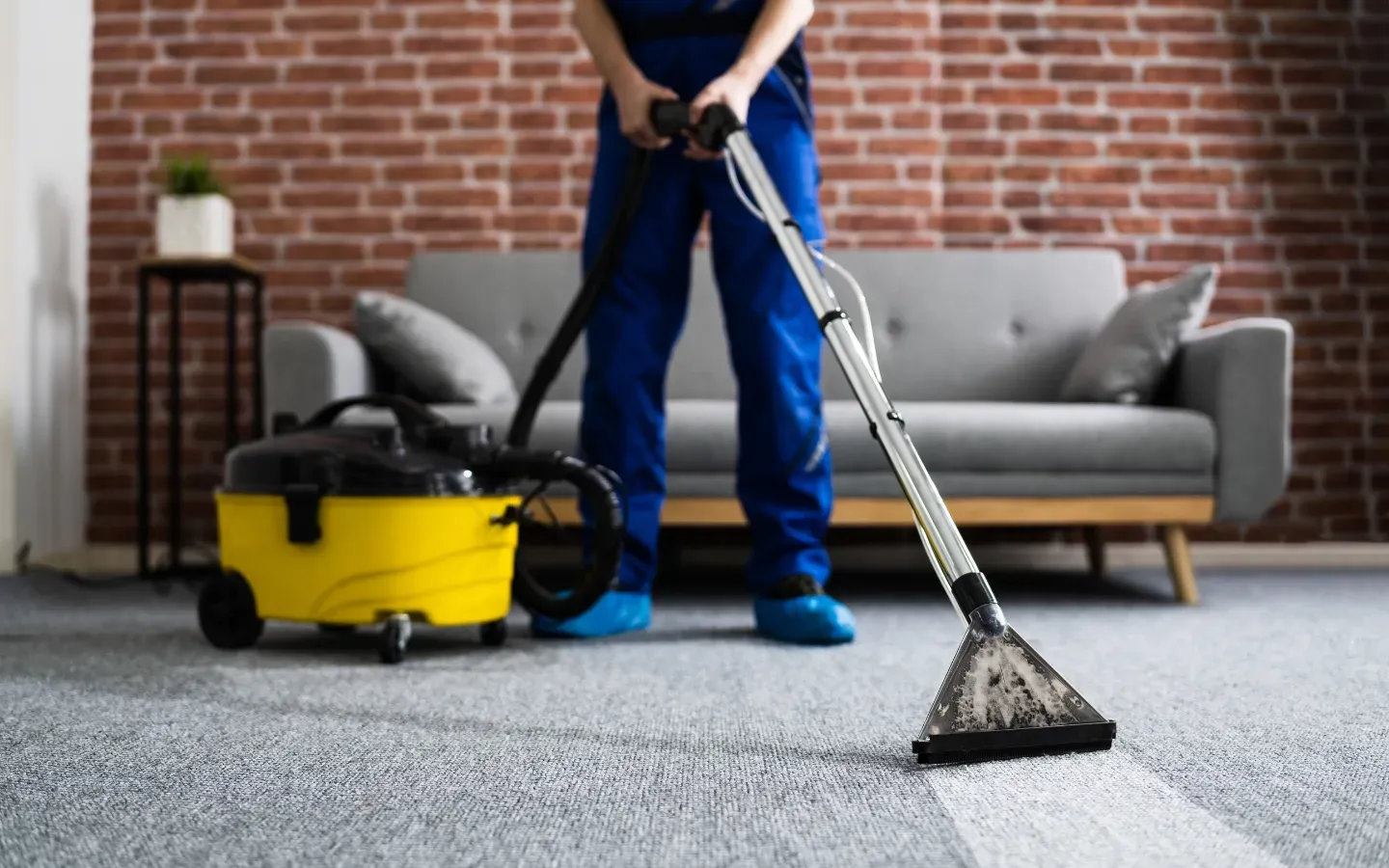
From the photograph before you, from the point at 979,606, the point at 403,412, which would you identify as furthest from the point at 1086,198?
the point at 979,606

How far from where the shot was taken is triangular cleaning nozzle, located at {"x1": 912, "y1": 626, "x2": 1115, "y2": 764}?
3.12 ft

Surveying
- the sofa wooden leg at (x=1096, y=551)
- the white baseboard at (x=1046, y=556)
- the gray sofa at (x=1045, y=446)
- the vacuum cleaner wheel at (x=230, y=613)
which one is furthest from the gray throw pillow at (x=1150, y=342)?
the vacuum cleaner wheel at (x=230, y=613)

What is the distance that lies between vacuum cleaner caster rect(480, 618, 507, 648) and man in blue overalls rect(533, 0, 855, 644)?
9 cm

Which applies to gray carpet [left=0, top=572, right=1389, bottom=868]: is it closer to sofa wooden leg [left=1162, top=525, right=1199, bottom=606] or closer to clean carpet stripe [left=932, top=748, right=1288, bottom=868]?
clean carpet stripe [left=932, top=748, right=1288, bottom=868]

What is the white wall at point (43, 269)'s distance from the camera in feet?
8.85

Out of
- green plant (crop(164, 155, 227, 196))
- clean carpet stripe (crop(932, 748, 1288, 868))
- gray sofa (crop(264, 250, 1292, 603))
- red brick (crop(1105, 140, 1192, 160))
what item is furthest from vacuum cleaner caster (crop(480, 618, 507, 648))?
red brick (crop(1105, 140, 1192, 160))

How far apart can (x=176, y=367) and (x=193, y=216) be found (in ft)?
1.19

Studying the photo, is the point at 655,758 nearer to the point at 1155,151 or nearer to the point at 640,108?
the point at 640,108

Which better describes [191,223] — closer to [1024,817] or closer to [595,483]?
[595,483]

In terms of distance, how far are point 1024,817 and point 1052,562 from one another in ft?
7.53

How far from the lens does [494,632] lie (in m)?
1.64

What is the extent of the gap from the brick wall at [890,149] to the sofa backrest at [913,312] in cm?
24

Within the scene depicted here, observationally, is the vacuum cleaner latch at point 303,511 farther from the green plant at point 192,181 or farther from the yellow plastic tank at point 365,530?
the green plant at point 192,181

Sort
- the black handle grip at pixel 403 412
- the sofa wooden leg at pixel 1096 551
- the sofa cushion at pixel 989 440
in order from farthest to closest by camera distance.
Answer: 1. the sofa wooden leg at pixel 1096 551
2. the sofa cushion at pixel 989 440
3. the black handle grip at pixel 403 412
